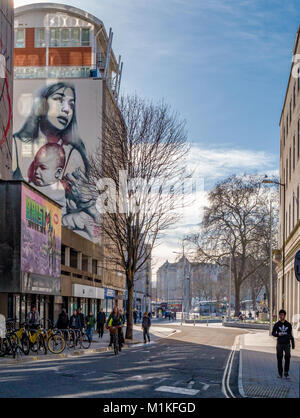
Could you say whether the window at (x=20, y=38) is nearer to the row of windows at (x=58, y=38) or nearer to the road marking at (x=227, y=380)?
the row of windows at (x=58, y=38)

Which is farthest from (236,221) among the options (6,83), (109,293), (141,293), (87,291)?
(141,293)

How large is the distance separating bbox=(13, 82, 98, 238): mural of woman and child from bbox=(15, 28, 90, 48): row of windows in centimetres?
587

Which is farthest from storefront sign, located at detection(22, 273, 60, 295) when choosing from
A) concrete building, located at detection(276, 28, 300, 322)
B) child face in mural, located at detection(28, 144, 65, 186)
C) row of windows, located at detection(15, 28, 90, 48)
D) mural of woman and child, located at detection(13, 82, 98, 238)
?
row of windows, located at detection(15, 28, 90, 48)

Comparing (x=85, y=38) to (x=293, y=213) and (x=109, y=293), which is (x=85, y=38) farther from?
(x=293, y=213)

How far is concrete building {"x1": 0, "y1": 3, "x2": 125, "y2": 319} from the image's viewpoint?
57.8 metres

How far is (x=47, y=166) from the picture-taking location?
5825 cm

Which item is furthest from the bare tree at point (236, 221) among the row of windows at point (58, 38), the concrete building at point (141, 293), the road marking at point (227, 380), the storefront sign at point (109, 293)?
the road marking at point (227, 380)

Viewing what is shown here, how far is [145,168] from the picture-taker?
35.2m

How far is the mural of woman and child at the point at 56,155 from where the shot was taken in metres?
57.8

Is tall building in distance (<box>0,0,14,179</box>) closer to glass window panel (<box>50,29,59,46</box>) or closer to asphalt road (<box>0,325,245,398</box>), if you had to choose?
asphalt road (<box>0,325,245,398</box>)

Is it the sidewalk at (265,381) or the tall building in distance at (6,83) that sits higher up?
the tall building in distance at (6,83)

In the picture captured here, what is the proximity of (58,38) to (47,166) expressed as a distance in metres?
13.9

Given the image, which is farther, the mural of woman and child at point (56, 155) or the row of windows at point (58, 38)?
the row of windows at point (58, 38)
